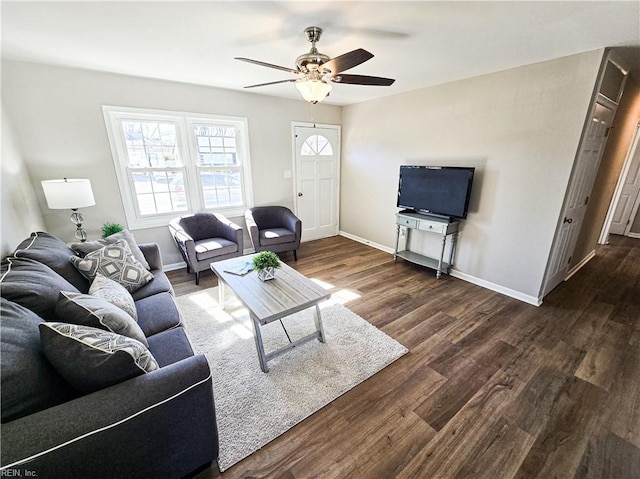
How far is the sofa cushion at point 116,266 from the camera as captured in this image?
198 cm

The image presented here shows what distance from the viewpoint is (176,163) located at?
3600 mm

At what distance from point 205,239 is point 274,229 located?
1007 mm

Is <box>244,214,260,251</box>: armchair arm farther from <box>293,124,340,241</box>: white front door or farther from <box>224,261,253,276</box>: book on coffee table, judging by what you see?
<box>293,124,340,241</box>: white front door

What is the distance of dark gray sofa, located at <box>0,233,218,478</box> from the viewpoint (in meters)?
0.87

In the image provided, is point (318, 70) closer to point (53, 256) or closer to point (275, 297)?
point (275, 297)

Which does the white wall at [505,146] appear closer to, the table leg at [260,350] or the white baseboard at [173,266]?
the table leg at [260,350]

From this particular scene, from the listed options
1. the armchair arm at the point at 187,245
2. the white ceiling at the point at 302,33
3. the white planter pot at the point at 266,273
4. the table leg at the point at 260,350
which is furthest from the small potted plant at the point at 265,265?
the white ceiling at the point at 302,33

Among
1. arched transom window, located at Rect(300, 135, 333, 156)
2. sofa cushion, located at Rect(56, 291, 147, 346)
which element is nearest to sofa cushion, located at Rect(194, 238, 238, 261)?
sofa cushion, located at Rect(56, 291, 147, 346)

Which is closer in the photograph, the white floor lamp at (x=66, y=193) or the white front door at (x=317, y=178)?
the white floor lamp at (x=66, y=193)

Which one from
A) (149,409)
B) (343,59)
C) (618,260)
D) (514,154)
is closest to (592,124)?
(514,154)

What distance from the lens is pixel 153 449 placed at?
107cm

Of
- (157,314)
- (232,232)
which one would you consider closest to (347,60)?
(157,314)

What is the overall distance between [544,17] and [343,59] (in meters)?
1.37

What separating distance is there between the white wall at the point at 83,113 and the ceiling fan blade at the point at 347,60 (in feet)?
8.02
